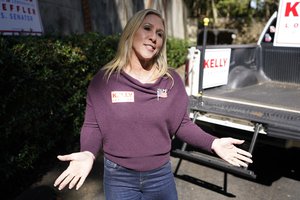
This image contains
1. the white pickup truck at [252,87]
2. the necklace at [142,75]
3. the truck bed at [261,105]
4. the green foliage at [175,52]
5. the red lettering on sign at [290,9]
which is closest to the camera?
the necklace at [142,75]

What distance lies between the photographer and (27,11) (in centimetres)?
520

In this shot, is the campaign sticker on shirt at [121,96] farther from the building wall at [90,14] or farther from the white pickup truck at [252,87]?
the building wall at [90,14]

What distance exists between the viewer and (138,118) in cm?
196

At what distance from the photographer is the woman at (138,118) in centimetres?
196

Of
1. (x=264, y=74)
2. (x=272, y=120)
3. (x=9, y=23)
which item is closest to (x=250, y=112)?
(x=272, y=120)

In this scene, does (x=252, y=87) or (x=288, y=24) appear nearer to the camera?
(x=288, y=24)

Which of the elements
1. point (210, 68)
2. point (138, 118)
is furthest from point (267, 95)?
point (138, 118)

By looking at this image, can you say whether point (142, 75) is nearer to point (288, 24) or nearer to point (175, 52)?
point (288, 24)

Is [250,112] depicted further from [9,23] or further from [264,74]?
[9,23]

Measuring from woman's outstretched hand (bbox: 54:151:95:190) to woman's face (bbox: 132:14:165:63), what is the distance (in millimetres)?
709

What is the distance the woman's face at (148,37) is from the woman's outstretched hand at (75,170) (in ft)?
2.33

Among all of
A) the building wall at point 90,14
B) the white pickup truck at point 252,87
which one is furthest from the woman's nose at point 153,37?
the building wall at point 90,14

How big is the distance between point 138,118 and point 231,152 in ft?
2.03

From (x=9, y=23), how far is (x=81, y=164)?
364cm
